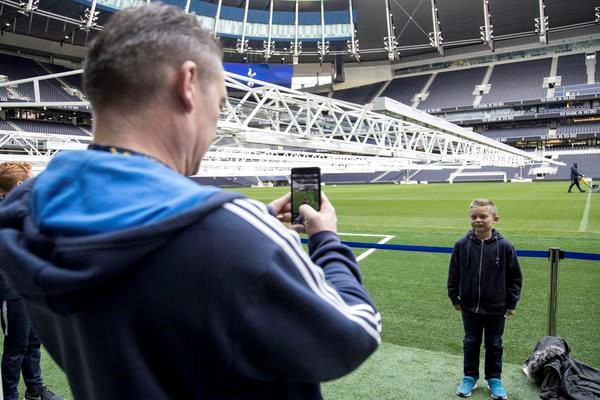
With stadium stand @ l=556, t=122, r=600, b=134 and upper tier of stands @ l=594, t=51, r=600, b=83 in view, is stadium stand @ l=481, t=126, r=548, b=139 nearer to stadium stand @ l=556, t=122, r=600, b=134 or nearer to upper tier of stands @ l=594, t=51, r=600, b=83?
stadium stand @ l=556, t=122, r=600, b=134

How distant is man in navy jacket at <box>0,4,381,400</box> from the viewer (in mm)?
745

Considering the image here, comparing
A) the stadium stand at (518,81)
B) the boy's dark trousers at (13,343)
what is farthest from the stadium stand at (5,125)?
the stadium stand at (518,81)

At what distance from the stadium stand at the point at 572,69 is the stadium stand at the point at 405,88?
14.9 m

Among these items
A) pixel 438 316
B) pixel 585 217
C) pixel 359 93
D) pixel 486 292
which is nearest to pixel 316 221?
pixel 486 292

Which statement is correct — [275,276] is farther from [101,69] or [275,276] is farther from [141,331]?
[101,69]

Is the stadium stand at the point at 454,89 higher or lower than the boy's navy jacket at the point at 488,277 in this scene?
higher

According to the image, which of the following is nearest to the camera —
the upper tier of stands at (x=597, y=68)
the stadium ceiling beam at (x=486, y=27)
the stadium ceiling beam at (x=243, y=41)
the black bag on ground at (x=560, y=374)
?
the black bag on ground at (x=560, y=374)

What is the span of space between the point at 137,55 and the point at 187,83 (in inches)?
4.4

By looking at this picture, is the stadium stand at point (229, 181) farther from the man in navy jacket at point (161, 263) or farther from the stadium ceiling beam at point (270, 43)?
the man in navy jacket at point (161, 263)

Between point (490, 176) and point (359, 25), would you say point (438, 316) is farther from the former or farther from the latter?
point (359, 25)

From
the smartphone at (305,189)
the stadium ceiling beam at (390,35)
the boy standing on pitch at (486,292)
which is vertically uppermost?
the stadium ceiling beam at (390,35)

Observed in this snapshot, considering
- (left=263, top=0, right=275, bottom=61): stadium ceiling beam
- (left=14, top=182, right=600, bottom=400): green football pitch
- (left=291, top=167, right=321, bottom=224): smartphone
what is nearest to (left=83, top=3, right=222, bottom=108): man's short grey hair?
(left=291, top=167, right=321, bottom=224): smartphone

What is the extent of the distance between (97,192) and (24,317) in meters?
3.11

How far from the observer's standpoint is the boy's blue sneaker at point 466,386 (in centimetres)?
336
